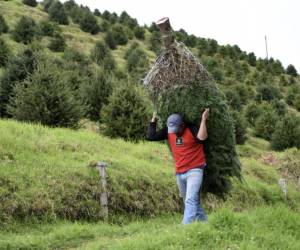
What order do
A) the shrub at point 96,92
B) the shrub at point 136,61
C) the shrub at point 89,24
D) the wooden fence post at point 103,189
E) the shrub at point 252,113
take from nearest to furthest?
the wooden fence post at point 103,189
the shrub at point 96,92
the shrub at point 252,113
the shrub at point 136,61
the shrub at point 89,24

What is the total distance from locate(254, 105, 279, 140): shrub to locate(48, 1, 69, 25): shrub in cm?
1972

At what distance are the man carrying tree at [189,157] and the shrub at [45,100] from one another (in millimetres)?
7348

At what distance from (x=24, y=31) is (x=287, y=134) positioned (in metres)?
17.6

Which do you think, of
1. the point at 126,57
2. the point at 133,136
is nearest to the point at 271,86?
the point at 126,57

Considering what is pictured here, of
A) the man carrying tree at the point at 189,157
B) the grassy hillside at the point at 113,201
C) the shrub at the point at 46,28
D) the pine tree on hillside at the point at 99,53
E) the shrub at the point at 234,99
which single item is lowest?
the grassy hillside at the point at 113,201

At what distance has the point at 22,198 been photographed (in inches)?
379

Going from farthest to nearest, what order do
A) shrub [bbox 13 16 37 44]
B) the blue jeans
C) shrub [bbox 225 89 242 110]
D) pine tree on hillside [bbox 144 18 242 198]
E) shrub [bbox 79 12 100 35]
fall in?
shrub [bbox 79 12 100 35] → shrub [bbox 225 89 242 110] → shrub [bbox 13 16 37 44] → pine tree on hillside [bbox 144 18 242 198] → the blue jeans

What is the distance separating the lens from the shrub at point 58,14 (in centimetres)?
4175

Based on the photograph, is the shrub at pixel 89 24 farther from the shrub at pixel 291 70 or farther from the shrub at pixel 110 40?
the shrub at pixel 291 70

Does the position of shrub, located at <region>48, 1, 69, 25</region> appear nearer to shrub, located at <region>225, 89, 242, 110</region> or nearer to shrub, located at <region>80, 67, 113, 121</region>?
shrub, located at <region>225, 89, 242, 110</region>

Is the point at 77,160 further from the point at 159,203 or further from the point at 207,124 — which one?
the point at 207,124

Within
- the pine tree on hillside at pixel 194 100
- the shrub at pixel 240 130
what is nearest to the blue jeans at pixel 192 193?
the pine tree on hillside at pixel 194 100

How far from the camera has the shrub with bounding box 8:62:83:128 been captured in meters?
14.6

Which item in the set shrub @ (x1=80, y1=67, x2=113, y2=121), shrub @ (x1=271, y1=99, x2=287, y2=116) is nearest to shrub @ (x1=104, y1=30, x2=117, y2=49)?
shrub @ (x1=271, y1=99, x2=287, y2=116)
